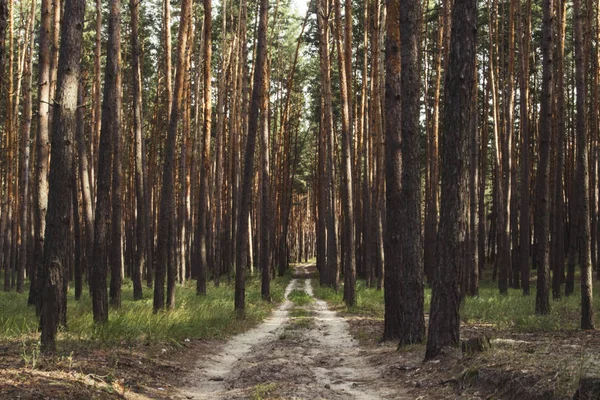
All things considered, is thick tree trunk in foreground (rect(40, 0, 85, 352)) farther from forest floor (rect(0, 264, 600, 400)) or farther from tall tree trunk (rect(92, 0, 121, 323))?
tall tree trunk (rect(92, 0, 121, 323))

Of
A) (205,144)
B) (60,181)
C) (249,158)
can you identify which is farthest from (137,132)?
(60,181)

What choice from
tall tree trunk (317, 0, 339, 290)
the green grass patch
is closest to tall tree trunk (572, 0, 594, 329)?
tall tree trunk (317, 0, 339, 290)

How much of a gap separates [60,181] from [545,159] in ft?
36.1

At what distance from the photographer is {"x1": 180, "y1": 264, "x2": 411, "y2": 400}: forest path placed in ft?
23.4

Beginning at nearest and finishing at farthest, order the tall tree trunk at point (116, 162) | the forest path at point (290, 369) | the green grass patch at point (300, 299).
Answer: the forest path at point (290, 369) < the tall tree trunk at point (116, 162) < the green grass patch at point (300, 299)

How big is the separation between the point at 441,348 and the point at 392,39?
20.0 ft

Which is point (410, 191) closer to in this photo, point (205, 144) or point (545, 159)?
point (545, 159)

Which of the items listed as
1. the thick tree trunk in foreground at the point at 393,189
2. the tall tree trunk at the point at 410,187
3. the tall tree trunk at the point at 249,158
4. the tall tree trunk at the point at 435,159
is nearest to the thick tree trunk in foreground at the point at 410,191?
the tall tree trunk at the point at 410,187

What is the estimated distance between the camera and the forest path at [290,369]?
712 cm

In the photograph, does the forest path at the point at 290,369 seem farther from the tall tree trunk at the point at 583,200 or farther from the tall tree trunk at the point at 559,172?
the tall tree trunk at the point at 559,172

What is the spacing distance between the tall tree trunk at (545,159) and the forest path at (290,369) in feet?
16.4

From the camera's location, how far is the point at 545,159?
45.9 ft

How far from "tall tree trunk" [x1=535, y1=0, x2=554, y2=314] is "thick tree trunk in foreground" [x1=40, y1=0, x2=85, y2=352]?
34.1 feet

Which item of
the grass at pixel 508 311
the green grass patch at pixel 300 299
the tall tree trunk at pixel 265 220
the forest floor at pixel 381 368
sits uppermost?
the tall tree trunk at pixel 265 220
